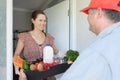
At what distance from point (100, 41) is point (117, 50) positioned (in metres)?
0.06

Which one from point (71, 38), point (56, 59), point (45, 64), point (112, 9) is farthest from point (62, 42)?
point (112, 9)

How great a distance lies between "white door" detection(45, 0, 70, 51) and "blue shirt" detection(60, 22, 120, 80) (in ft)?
7.02

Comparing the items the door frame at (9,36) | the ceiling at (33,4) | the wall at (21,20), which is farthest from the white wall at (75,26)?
the door frame at (9,36)

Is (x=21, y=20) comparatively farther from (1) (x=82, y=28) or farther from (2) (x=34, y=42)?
(2) (x=34, y=42)

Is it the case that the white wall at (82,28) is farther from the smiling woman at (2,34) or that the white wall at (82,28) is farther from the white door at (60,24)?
the smiling woman at (2,34)

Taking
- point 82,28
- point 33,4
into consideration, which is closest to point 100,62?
point 82,28

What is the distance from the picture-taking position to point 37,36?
2.32 m

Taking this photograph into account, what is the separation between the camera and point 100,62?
744mm

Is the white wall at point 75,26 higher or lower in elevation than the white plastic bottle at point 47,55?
higher

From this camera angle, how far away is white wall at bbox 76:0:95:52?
271 centimetres

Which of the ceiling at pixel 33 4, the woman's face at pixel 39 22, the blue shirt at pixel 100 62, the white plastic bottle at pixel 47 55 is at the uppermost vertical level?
the ceiling at pixel 33 4

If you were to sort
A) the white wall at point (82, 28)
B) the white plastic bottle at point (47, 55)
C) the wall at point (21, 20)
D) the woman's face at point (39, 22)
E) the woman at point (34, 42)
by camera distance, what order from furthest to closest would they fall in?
the wall at point (21, 20)
the white wall at point (82, 28)
the woman's face at point (39, 22)
the woman at point (34, 42)
the white plastic bottle at point (47, 55)

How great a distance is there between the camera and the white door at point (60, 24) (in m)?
2.95

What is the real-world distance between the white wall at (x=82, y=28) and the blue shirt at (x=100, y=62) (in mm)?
1900
